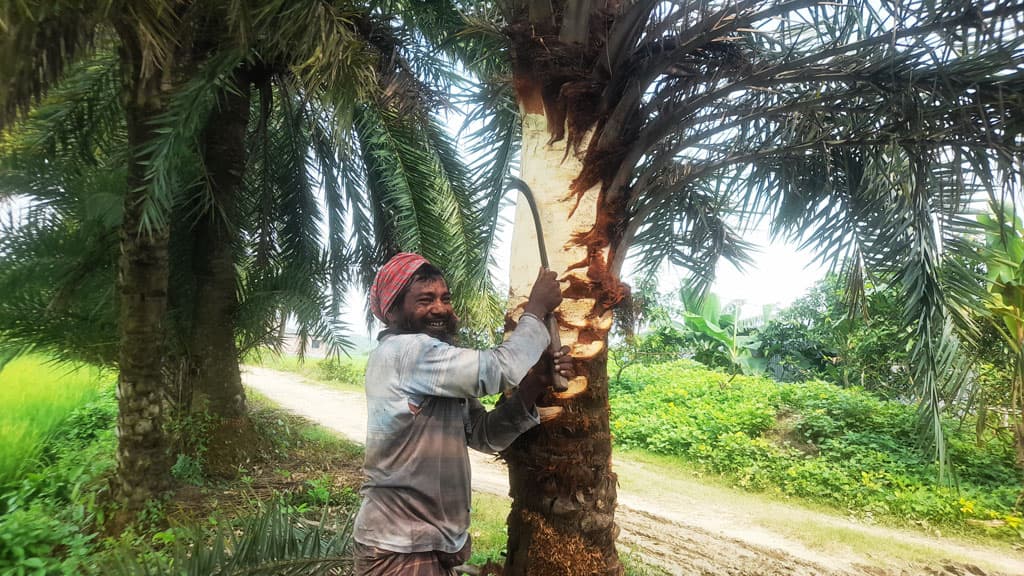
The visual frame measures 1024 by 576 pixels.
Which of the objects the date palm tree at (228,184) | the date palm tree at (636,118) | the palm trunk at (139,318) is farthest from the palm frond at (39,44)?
the date palm tree at (636,118)

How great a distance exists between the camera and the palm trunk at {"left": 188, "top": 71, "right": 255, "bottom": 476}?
6352 millimetres

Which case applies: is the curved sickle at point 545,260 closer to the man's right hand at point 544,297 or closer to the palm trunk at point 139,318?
the man's right hand at point 544,297

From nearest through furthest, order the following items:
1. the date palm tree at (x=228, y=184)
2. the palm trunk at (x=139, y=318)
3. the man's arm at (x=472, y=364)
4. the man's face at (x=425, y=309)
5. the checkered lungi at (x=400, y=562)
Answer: the man's arm at (x=472, y=364), the checkered lungi at (x=400, y=562), the man's face at (x=425, y=309), the date palm tree at (x=228, y=184), the palm trunk at (x=139, y=318)

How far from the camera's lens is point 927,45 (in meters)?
2.62

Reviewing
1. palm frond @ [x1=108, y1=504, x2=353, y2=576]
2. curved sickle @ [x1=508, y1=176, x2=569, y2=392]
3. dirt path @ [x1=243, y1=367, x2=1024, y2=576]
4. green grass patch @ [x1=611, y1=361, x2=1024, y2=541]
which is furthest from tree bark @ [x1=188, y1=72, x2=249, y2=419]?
green grass patch @ [x1=611, y1=361, x2=1024, y2=541]

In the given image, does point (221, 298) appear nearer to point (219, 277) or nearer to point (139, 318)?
point (219, 277)

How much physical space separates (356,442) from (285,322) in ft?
8.95

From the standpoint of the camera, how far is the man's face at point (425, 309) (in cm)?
220

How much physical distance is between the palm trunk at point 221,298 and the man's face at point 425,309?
4.76 meters

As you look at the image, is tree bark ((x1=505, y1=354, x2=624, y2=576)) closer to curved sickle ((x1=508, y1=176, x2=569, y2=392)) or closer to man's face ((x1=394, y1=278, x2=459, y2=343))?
curved sickle ((x1=508, y1=176, x2=569, y2=392))

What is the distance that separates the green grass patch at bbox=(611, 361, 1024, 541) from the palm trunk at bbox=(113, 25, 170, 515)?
21.0ft

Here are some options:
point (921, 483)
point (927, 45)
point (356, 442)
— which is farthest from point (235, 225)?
point (921, 483)

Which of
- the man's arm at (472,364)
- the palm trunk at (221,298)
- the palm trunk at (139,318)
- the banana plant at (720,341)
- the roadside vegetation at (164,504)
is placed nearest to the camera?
the man's arm at (472,364)

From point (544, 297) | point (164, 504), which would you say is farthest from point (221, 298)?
point (544, 297)
